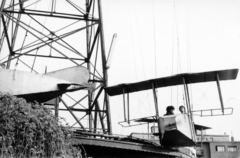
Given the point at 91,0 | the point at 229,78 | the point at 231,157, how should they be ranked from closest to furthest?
the point at 229,78 → the point at 91,0 → the point at 231,157

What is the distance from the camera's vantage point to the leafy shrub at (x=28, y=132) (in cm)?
571

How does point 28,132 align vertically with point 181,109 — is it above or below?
below

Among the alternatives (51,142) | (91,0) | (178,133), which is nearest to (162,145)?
(178,133)

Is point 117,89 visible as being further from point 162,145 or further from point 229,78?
point 229,78

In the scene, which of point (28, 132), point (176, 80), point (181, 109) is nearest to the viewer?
point (28, 132)

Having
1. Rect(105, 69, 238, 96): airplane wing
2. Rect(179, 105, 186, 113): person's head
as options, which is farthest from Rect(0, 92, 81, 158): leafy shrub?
Rect(179, 105, 186, 113): person's head

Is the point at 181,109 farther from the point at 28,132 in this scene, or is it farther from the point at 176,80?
the point at 28,132

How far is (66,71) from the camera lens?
10.6 m

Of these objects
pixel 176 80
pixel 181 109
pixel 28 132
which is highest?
pixel 176 80

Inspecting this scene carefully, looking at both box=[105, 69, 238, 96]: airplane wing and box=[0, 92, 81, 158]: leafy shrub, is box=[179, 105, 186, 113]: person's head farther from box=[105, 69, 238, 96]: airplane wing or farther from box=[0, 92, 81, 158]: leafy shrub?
box=[0, 92, 81, 158]: leafy shrub

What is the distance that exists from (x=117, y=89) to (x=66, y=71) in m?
1.82

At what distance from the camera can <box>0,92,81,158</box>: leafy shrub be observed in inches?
225

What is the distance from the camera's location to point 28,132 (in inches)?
233

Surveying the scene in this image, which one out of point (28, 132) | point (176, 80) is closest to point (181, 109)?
point (176, 80)
